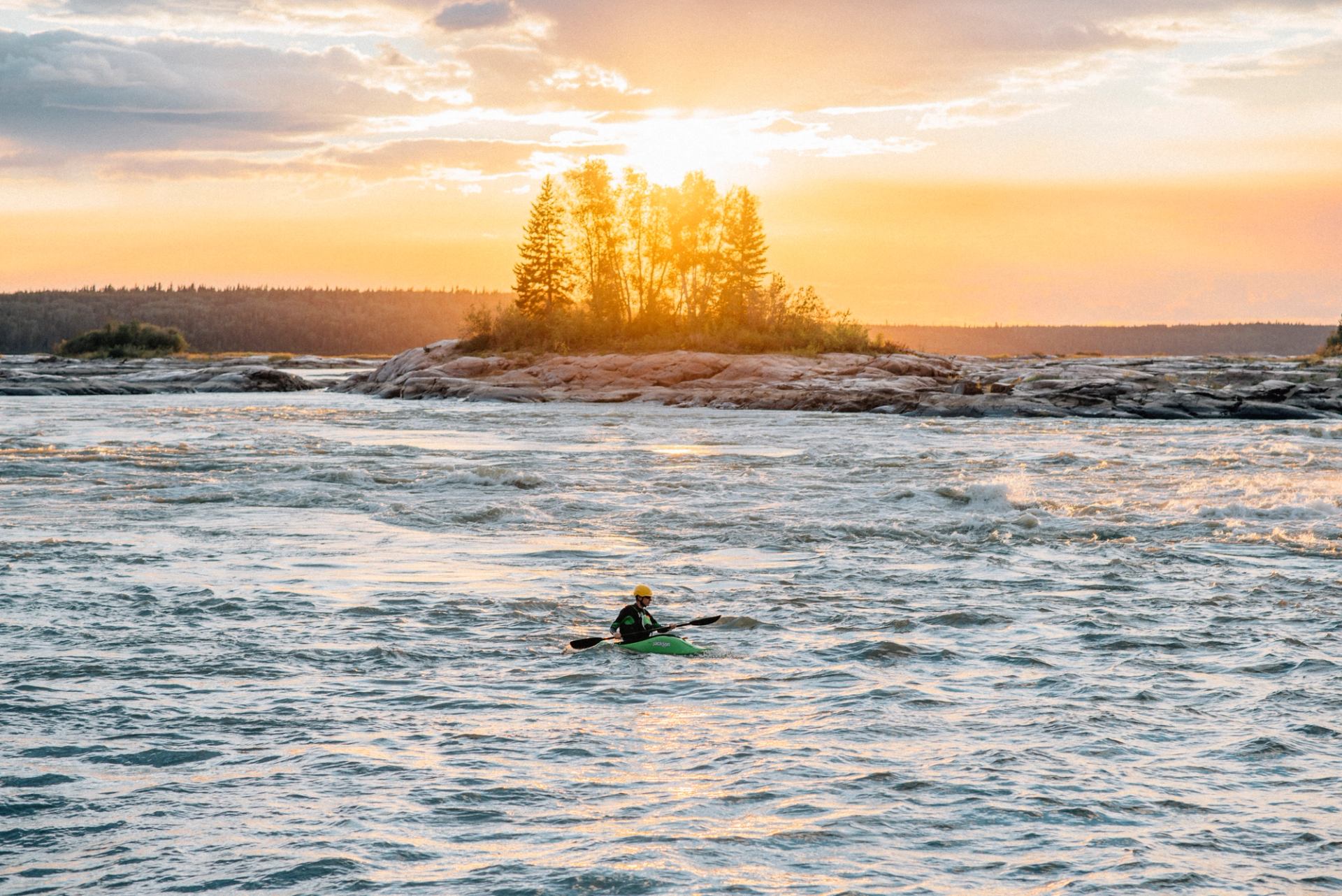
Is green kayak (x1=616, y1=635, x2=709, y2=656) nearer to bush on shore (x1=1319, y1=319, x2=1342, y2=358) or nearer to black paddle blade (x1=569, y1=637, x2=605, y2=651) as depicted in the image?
black paddle blade (x1=569, y1=637, x2=605, y2=651)

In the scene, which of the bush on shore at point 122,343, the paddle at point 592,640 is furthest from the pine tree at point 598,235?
the paddle at point 592,640

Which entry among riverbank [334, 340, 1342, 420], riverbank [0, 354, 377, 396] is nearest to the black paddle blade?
riverbank [334, 340, 1342, 420]

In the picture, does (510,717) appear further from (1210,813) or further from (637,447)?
(637,447)

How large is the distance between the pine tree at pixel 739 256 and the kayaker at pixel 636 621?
70406mm

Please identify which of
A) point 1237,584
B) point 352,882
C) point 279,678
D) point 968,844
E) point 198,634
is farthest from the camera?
point 1237,584

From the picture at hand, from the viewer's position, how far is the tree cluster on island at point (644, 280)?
7938 centimetres

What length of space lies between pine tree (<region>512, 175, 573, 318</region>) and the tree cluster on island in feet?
Result: 0.24

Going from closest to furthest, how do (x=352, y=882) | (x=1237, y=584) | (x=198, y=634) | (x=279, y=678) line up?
(x=352, y=882) → (x=279, y=678) → (x=198, y=634) → (x=1237, y=584)

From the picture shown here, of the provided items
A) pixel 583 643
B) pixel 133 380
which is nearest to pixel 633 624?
pixel 583 643

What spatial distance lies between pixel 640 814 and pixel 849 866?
144cm

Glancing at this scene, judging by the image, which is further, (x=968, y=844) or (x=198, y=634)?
(x=198, y=634)

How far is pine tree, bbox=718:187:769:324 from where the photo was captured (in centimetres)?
8331

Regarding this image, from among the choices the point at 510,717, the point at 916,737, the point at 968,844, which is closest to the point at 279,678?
the point at 510,717

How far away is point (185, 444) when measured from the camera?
34062mm
